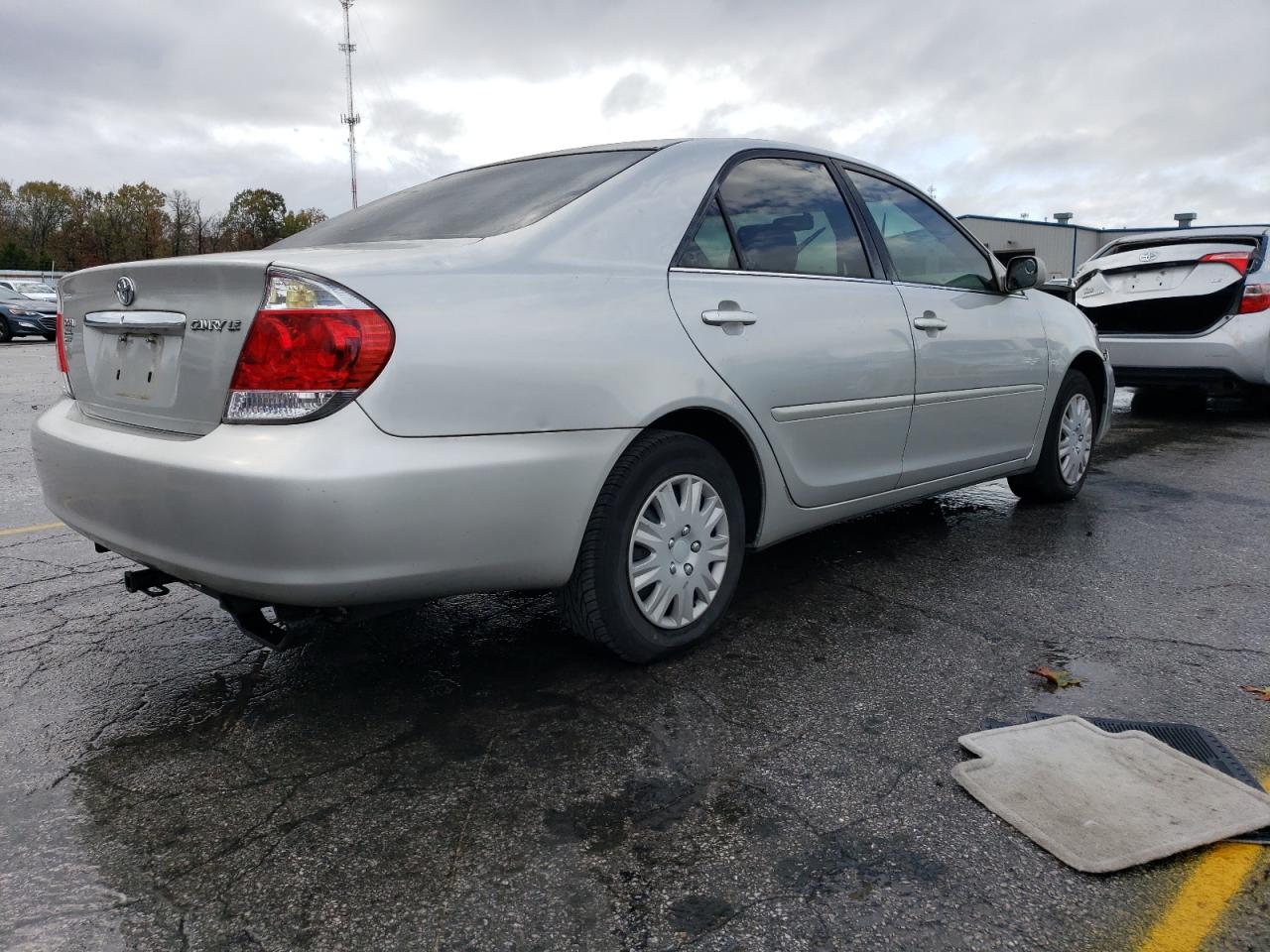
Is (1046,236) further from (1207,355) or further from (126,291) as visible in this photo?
(126,291)

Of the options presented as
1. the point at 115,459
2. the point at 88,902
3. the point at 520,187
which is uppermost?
the point at 520,187

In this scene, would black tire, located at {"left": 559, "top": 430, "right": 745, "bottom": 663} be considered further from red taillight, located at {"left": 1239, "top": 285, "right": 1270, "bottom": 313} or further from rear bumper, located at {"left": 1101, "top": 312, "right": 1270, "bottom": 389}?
red taillight, located at {"left": 1239, "top": 285, "right": 1270, "bottom": 313}

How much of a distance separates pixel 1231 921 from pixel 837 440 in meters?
1.93

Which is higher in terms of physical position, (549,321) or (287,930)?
(549,321)

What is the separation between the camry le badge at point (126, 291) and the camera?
8.57ft

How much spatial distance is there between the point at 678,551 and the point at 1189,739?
142cm

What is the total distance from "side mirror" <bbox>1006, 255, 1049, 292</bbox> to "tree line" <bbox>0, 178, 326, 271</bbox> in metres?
66.1

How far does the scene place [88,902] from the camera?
187cm

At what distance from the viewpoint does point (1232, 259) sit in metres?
7.87

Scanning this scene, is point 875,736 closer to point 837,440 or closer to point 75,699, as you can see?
point 837,440

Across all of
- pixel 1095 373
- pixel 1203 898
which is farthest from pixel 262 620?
pixel 1095 373

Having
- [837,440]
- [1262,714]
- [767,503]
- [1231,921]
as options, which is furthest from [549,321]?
[1262,714]

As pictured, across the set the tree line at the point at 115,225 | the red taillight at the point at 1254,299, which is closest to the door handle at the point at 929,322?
the red taillight at the point at 1254,299

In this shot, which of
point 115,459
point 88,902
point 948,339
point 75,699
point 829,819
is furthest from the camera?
point 948,339
